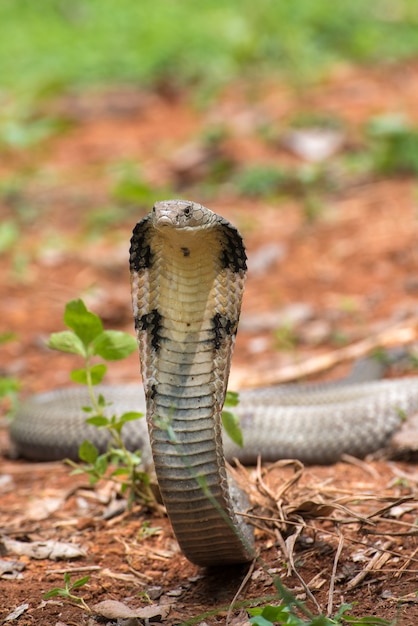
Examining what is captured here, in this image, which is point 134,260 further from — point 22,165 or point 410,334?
point 22,165

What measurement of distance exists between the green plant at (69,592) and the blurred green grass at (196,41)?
9.08 metres

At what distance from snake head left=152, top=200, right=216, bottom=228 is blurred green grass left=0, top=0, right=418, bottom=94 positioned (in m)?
8.98

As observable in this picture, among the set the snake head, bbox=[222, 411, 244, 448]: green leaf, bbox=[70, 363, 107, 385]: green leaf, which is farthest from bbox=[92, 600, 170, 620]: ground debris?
the snake head

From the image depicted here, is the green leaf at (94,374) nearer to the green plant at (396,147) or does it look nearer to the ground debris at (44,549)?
the ground debris at (44,549)

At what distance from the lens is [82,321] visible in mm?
3430

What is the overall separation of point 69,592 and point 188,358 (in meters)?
0.82

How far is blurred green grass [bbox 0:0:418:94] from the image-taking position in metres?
12.4

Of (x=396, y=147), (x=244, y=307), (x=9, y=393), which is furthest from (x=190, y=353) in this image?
(x=396, y=147)

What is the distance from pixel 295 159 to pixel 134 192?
5.33 feet

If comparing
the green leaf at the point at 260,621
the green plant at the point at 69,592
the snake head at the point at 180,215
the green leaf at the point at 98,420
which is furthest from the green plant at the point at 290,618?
the snake head at the point at 180,215

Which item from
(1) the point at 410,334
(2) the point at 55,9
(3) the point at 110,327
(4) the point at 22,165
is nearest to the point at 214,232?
(1) the point at 410,334

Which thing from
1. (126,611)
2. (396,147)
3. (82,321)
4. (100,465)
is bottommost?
(126,611)

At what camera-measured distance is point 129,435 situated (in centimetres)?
447

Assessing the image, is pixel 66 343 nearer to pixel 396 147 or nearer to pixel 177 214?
pixel 177 214
